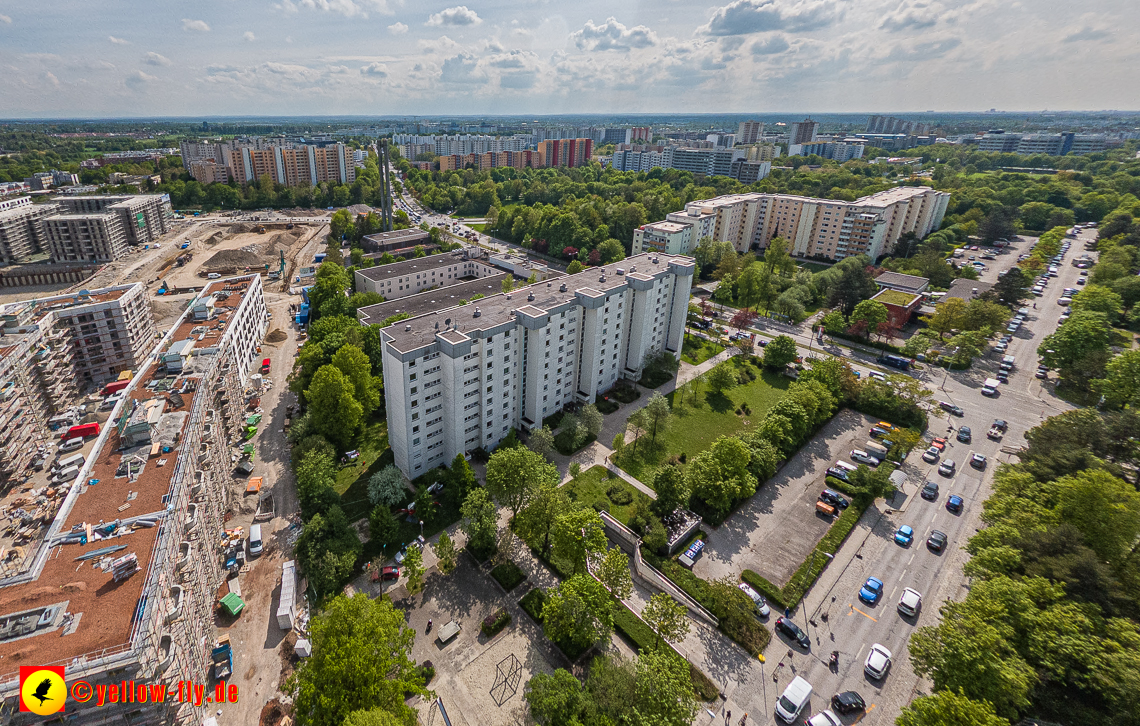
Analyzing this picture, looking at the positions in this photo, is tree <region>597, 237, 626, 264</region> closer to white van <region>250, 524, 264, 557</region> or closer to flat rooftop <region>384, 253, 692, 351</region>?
flat rooftop <region>384, 253, 692, 351</region>

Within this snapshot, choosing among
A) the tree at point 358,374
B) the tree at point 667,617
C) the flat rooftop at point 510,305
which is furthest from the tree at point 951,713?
the tree at point 358,374

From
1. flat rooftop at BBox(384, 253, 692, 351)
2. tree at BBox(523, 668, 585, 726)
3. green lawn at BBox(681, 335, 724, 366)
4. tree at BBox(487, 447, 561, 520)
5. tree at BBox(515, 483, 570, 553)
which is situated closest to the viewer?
tree at BBox(523, 668, 585, 726)

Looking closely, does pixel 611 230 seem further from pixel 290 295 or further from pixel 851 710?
pixel 851 710

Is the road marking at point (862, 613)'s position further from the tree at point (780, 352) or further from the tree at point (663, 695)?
the tree at point (780, 352)

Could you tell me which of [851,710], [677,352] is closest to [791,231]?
[677,352]

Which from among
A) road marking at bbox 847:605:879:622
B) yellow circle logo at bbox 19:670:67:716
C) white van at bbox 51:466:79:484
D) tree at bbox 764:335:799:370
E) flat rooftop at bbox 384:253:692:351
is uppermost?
flat rooftop at bbox 384:253:692:351

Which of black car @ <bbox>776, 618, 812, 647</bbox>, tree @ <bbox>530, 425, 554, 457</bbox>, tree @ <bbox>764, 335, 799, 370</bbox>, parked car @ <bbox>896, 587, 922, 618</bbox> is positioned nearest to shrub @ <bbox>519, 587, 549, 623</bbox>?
tree @ <bbox>530, 425, 554, 457</bbox>

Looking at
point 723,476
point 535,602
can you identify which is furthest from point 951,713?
point 535,602
